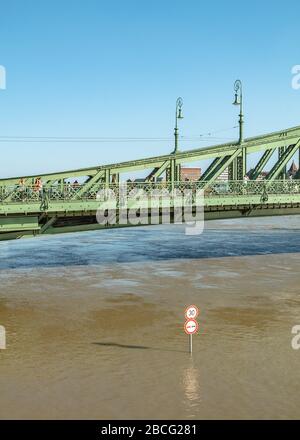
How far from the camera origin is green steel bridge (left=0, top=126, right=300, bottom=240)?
25391 mm

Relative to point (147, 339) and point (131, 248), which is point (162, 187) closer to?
point (147, 339)

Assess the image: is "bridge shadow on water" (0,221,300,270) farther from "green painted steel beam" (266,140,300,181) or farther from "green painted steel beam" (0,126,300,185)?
"green painted steel beam" (0,126,300,185)

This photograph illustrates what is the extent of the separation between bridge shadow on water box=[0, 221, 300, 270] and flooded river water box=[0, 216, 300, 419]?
74 cm

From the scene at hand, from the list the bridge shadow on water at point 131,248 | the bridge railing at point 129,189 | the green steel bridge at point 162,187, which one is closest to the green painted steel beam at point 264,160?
the green steel bridge at point 162,187

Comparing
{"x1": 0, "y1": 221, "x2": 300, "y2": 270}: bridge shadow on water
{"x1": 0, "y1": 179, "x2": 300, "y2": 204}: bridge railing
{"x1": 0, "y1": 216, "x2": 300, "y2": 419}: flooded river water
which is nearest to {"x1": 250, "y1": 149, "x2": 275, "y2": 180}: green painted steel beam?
{"x1": 0, "y1": 179, "x2": 300, "y2": 204}: bridge railing

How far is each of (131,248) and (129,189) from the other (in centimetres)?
2075

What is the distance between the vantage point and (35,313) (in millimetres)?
22000

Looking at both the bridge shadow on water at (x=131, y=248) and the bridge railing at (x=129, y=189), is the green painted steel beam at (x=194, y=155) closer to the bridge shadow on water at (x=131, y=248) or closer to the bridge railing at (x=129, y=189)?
the bridge railing at (x=129, y=189)

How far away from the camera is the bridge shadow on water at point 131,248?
38.9 m

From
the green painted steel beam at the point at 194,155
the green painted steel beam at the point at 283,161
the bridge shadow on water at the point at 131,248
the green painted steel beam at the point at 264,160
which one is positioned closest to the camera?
the green painted steel beam at the point at 194,155

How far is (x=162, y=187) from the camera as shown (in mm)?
29719

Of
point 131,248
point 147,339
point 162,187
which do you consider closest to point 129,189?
point 162,187

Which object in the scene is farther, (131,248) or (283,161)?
(131,248)

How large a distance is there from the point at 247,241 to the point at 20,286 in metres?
32.3
